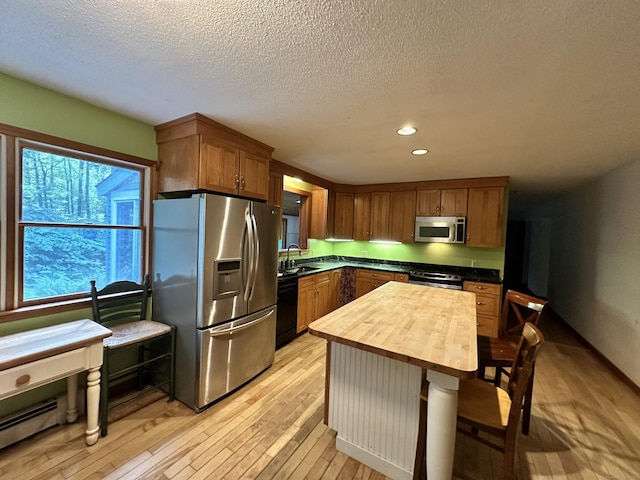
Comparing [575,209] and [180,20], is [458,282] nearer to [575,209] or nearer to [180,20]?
[575,209]

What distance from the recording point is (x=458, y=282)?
4.06 m

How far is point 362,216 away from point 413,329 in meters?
3.62

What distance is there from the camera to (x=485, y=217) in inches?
161

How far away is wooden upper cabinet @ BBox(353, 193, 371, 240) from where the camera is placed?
16.6 feet

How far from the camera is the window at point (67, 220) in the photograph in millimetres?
1871

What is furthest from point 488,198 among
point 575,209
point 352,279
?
point 352,279

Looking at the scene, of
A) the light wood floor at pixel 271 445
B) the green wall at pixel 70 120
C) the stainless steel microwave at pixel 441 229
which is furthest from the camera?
the stainless steel microwave at pixel 441 229

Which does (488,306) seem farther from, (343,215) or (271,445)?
(271,445)

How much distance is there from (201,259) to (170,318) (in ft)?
2.21

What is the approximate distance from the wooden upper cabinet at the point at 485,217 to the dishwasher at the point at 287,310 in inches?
110

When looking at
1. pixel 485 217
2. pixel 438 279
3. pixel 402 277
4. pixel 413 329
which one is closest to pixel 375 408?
pixel 413 329

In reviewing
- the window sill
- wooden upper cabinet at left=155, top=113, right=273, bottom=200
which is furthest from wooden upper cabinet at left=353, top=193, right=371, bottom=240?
the window sill

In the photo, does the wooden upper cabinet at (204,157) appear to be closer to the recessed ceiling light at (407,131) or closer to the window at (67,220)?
the window at (67,220)

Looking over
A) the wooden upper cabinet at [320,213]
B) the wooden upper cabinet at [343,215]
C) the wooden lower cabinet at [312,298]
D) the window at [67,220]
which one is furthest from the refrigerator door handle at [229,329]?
the wooden upper cabinet at [343,215]
